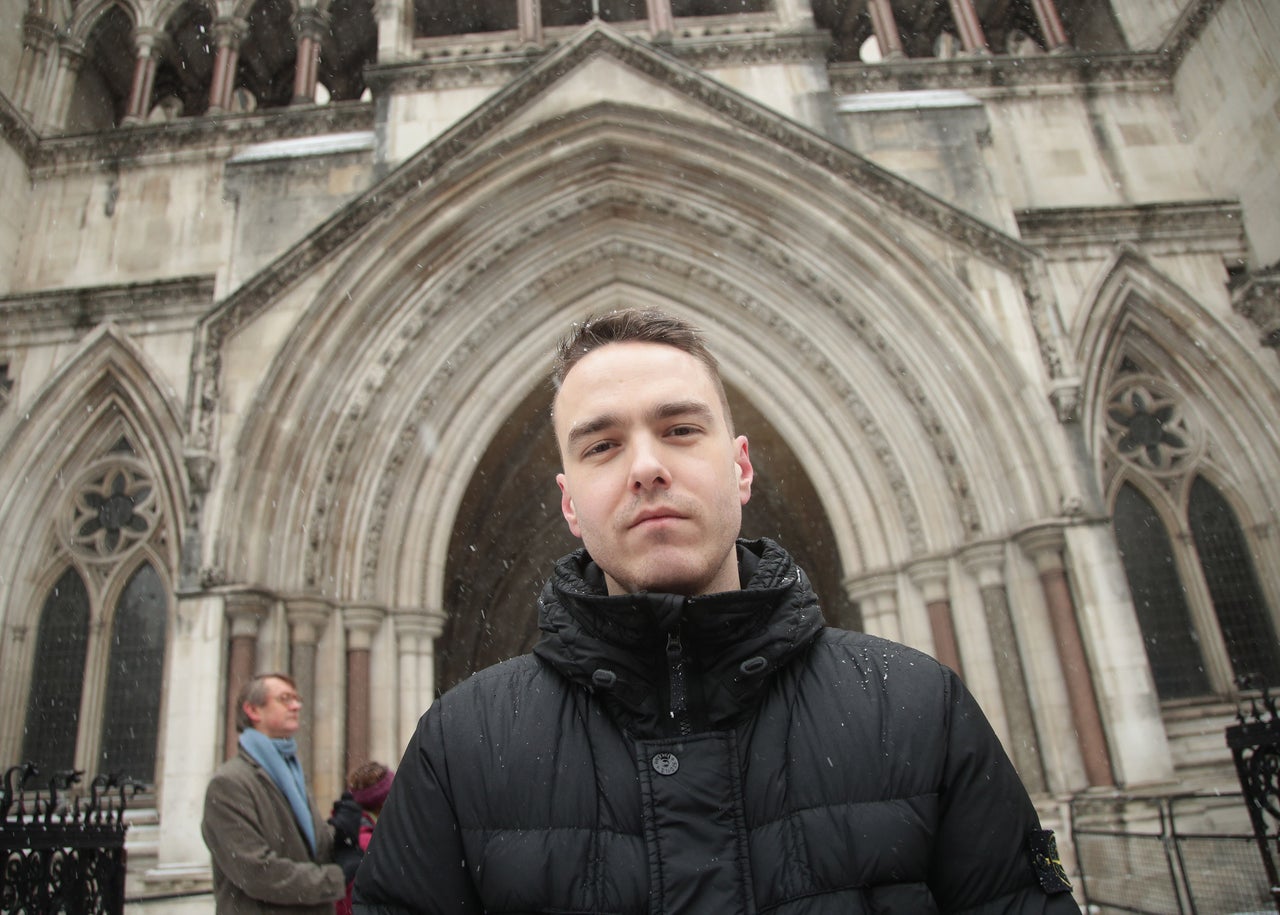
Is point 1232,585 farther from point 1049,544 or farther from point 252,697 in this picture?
point 252,697

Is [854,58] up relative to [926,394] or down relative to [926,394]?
up

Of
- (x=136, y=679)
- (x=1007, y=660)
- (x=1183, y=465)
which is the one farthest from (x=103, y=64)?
(x=1183, y=465)

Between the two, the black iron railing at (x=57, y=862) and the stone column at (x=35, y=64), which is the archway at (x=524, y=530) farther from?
the stone column at (x=35, y=64)

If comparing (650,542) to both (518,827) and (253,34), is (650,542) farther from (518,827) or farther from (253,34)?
(253,34)

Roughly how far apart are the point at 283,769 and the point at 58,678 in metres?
6.80

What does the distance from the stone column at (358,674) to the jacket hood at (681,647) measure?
6.93 m

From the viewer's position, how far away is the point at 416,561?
8.38 metres

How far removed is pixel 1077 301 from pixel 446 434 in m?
6.61

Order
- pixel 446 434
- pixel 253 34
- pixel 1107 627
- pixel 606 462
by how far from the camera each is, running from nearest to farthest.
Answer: pixel 606 462 → pixel 1107 627 → pixel 446 434 → pixel 253 34

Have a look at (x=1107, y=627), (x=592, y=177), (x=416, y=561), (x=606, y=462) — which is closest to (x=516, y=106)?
(x=592, y=177)

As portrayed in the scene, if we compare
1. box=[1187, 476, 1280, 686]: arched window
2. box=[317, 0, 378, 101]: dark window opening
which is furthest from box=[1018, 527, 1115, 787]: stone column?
box=[317, 0, 378, 101]: dark window opening

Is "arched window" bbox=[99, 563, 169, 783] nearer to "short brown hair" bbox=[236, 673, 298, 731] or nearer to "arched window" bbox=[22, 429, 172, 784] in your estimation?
"arched window" bbox=[22, 429, 172, 784]

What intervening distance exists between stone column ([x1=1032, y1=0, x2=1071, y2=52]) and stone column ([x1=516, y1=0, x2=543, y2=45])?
20.7 ft

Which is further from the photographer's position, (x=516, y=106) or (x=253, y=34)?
(x=253, y=34)
